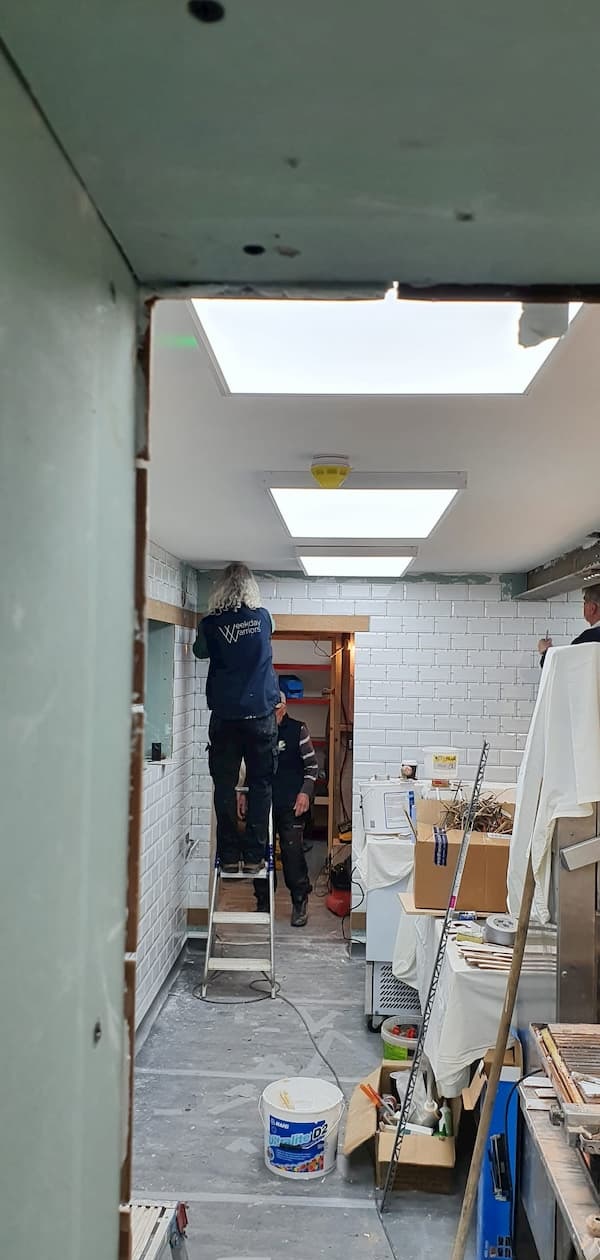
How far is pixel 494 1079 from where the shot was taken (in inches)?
100

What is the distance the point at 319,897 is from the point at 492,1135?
4.38m

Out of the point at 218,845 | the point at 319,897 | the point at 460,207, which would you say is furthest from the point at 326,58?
the point at 319,897

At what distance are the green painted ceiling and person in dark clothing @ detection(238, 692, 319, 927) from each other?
540cm

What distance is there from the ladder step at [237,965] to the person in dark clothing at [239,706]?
539mm

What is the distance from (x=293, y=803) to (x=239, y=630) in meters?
2.19

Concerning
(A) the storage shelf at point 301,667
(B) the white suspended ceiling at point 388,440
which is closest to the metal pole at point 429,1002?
(B) the white suspended ceiling at point 388,440

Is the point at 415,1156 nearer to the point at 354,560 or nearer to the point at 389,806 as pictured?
the point at 389,806

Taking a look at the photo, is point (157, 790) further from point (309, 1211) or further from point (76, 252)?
point (76, 252)

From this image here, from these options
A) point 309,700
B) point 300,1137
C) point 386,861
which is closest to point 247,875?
point 386,861

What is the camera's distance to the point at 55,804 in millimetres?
657

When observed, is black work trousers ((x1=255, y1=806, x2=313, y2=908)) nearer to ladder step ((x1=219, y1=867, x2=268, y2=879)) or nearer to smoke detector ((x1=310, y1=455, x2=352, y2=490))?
ladder step ((x1=219, y1=867, x2=268, y2=879))

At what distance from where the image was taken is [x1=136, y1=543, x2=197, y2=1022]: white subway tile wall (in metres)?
4.49

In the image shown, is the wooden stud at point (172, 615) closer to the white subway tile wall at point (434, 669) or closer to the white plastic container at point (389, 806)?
the white subway tile wall at point (434, 669)

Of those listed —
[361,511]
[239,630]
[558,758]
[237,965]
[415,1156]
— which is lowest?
[415,1156]
